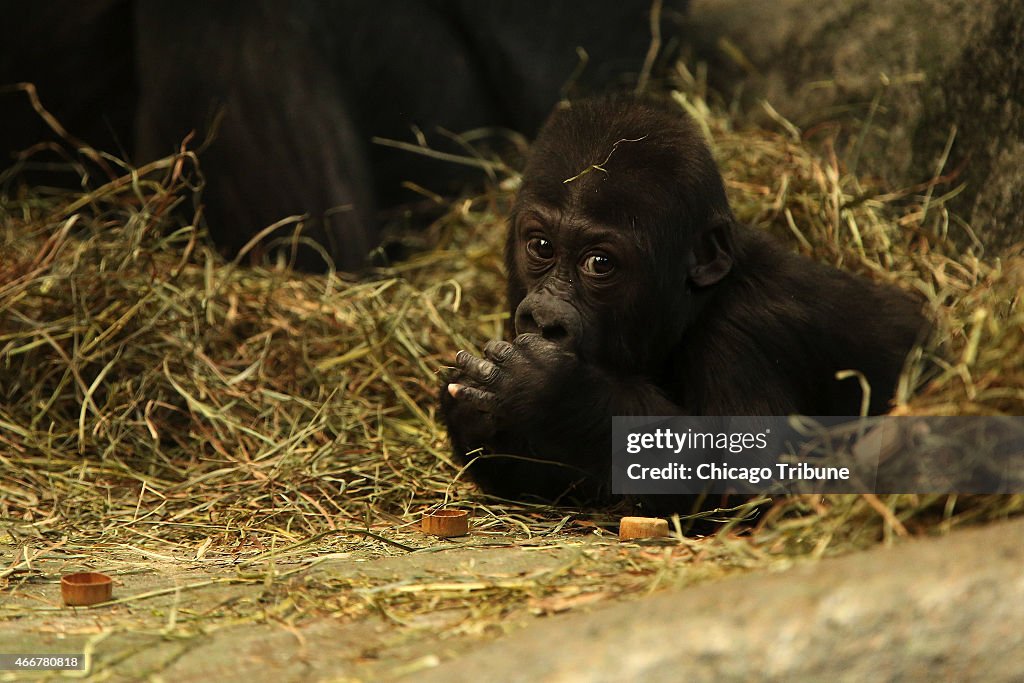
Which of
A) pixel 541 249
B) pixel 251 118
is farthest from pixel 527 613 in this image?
pixel 251 118

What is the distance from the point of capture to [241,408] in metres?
3.90

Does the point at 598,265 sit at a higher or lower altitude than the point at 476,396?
higher

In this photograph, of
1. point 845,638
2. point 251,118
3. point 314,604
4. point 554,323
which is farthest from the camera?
point 251,118

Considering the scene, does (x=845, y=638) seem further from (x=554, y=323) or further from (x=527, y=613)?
(x=554, y=323)

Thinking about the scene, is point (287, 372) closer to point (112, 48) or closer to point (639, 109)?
point (639, 109)

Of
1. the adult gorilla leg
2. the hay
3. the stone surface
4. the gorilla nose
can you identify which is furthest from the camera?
the adult gorilla leg

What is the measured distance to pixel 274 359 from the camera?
4.17m

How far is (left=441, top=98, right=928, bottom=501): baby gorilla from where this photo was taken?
9.73 ft

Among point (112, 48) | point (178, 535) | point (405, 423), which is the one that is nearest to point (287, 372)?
point (405, 423)

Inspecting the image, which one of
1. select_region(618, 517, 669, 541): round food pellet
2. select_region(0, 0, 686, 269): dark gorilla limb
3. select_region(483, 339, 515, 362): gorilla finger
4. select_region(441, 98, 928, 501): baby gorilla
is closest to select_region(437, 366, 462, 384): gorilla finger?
select_region(441, 98, 928, 501): baby gorilla

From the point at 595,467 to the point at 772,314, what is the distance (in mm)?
620

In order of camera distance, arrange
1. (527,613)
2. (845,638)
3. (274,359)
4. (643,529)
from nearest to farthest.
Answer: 1. (845,638)
2. (527,613)
3. (643,529)
4. (274,359)

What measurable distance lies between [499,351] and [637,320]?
40 centimetres

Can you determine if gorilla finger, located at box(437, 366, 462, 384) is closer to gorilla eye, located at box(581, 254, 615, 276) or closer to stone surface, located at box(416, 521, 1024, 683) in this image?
gorilla eye, located at box(581, 254, 615, 276)
